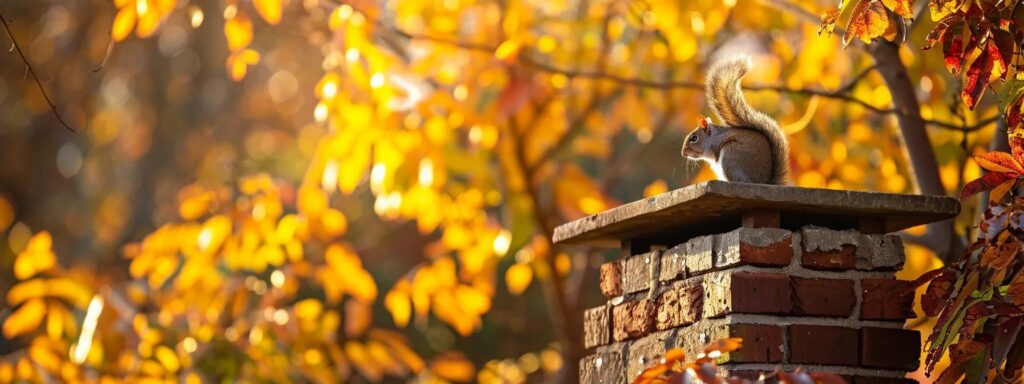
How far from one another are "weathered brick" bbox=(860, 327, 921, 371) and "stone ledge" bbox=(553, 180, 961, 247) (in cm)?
19

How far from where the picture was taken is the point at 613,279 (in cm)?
238

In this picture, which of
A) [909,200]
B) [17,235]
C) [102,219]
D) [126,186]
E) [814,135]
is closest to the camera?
[909,200]

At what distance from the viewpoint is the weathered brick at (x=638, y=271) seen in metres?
2.24

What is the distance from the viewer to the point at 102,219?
9961 mm

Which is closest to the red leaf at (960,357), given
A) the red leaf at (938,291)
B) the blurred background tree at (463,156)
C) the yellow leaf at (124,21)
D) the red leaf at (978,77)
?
the red leaf at (938,291)

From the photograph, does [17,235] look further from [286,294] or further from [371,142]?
[371,142]

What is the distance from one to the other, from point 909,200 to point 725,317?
363mm

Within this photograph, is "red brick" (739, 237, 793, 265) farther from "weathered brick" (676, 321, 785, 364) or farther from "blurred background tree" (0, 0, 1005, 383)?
"blurred background tree" (0, 0, 1005, 383)

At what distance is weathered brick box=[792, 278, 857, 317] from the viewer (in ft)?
6.69

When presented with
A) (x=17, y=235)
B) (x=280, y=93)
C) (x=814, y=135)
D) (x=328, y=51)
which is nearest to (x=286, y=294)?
(x=328, y=51)

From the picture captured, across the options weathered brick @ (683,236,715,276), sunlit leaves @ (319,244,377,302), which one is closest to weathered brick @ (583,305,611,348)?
weathered brick @ (683,236,715,276)

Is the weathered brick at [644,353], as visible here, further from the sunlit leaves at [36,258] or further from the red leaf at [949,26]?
the sunlit leaves at [36,258]

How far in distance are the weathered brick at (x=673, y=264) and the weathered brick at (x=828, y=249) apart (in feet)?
0.67

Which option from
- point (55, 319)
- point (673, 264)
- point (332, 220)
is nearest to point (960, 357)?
point (673, 264)
